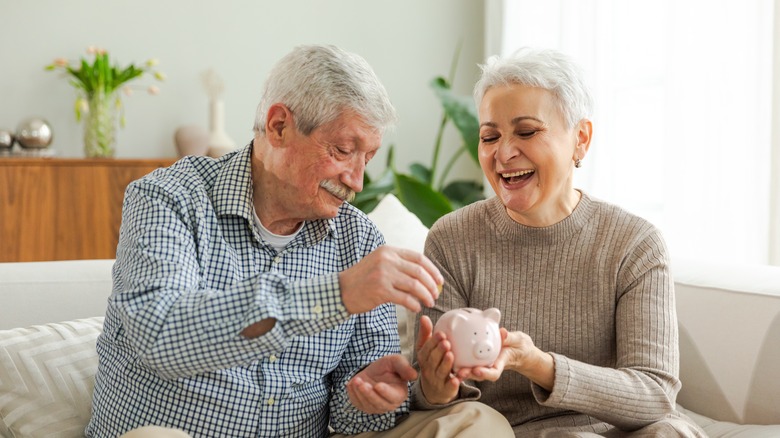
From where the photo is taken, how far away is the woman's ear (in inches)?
71.2

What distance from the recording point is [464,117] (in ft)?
12.8

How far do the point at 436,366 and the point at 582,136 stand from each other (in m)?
0.62

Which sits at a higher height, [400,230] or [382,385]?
[400,230]

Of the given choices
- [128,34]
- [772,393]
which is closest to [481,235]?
[772,393]

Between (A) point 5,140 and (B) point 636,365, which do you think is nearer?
(B) point 636,365

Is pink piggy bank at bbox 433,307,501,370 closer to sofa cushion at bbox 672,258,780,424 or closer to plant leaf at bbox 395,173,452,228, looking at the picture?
sofa cushion at bbox 672,258,780,424

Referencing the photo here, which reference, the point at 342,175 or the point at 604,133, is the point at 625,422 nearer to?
the point at 342,175

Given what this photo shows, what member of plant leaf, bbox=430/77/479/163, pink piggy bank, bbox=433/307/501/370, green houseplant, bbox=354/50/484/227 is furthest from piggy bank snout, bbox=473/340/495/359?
plant leaf, bbox=430/77/479/163

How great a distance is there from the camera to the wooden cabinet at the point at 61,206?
149 inches

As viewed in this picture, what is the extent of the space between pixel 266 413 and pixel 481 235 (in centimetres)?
60

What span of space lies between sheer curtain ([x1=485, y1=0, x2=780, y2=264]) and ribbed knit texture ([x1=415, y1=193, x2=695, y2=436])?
1021 mm

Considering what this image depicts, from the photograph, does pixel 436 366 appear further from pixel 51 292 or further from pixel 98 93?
pixel 98 93

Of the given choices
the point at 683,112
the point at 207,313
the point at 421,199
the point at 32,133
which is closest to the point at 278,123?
the point at 207,313

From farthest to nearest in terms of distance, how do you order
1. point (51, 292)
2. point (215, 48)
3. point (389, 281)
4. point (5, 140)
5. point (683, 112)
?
point (215, 48) < point (5, 140) < point (683, 112) < point (51, 292) < point (389, 281)
